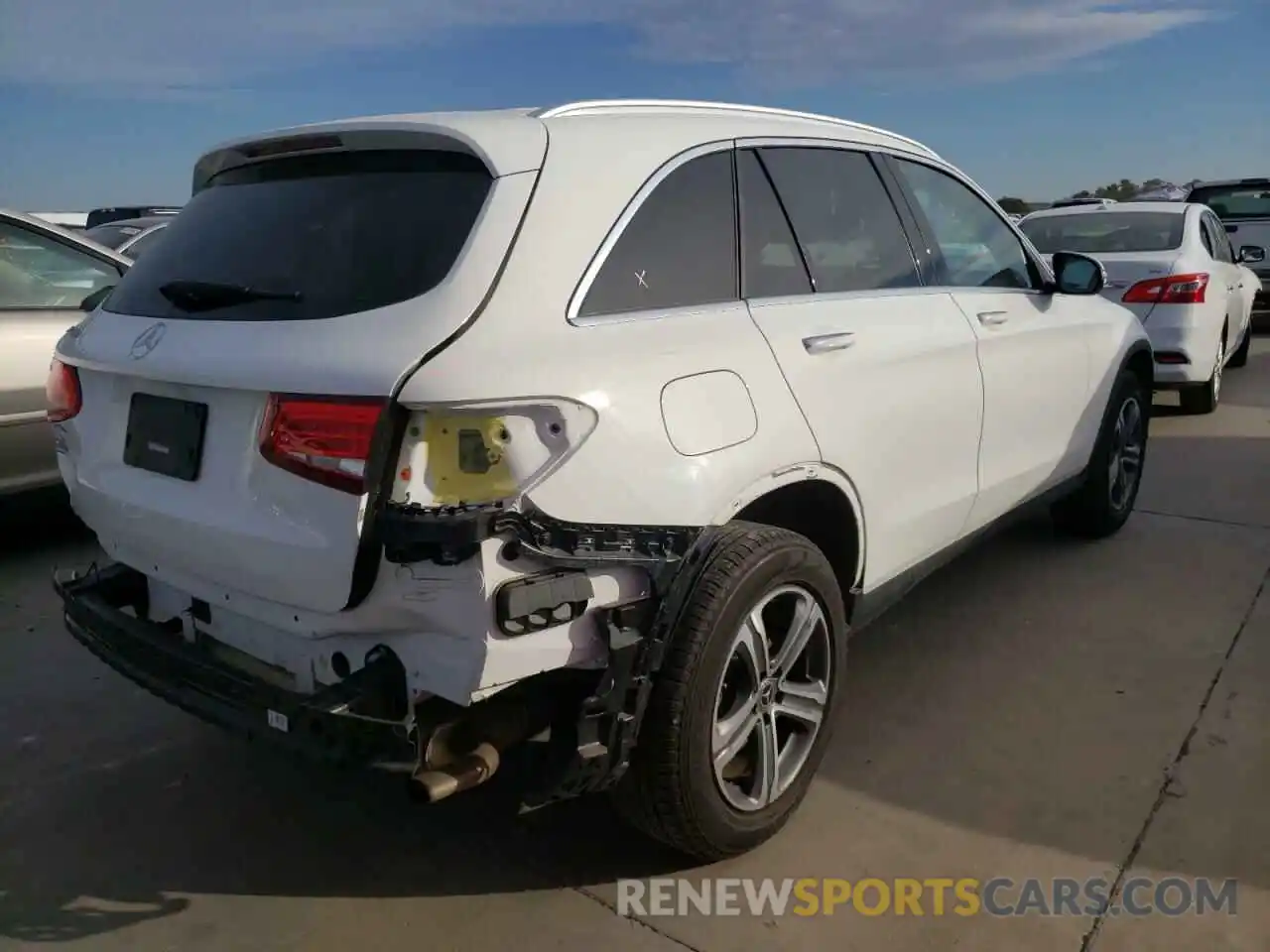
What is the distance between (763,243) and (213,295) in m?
1.38

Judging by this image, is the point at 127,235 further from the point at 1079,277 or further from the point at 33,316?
the point at 1079,277

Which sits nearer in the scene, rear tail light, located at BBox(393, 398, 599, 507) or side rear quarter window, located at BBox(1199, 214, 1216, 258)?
rear tail light, located at BBox(393, 398, 599, 507)

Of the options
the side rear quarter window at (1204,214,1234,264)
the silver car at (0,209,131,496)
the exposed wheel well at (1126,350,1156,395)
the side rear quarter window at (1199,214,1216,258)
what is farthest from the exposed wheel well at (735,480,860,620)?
the side rear quarter window at (1204,214,1234,264)

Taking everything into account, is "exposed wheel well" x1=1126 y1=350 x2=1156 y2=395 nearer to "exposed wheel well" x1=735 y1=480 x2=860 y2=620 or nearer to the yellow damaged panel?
"exposed wheel well" x1=735 y1=480 x2=860 y2=620

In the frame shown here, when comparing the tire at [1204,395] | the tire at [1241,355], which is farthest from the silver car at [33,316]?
the tire at [1241,355]

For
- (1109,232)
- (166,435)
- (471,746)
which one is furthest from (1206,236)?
(166,435)

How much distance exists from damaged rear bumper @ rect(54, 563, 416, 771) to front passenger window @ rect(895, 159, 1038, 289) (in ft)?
8.02

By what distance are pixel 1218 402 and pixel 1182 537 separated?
4.29 m

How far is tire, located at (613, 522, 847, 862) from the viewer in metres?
2.27

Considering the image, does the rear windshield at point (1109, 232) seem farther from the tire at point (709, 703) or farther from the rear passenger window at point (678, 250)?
the tire at point (709, 703)

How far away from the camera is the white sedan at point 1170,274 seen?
24.2 feet

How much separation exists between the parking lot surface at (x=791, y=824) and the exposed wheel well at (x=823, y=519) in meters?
0.59

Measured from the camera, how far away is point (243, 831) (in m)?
2.83

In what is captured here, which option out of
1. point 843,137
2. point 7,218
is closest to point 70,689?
point 7,218
